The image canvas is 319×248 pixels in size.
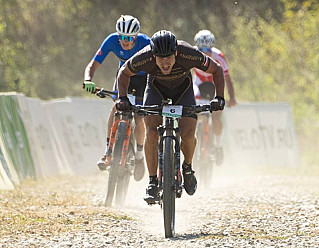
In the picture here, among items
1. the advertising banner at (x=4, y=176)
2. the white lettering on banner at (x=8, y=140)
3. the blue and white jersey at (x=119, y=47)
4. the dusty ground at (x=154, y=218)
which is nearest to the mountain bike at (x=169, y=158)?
the dusty ground at (x=154, y=218)

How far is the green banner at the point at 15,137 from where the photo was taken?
1194cm

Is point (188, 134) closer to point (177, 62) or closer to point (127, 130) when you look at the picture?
point (177, 62)

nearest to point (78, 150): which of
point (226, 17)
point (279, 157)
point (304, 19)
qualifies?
point (279, 157)

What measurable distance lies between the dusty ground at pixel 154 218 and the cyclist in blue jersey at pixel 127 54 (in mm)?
689

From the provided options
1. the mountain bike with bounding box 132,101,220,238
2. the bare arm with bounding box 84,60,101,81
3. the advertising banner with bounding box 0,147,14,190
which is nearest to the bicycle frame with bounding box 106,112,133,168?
the bare arm with bounding box 84,60,101,81

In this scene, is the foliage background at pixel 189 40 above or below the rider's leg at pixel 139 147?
above

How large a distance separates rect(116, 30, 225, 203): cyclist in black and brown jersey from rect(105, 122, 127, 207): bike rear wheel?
1.66 meters

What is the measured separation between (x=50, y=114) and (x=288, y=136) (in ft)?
19.4

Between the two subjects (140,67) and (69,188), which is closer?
(140,67)

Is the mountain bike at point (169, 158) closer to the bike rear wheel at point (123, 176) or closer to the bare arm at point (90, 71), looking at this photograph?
the bike rear wheel at point (123, 176)

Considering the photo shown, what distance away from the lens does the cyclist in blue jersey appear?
31.5ft

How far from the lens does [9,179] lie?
11.6 meters

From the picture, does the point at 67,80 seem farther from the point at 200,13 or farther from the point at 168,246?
the point at 168,246

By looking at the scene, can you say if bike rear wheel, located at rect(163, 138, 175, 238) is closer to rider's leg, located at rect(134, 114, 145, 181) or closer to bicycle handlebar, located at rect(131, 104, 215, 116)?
bicycle handlebar, located at rect(131, 104, 215, 116)
